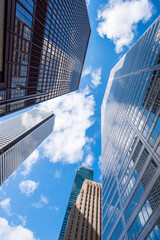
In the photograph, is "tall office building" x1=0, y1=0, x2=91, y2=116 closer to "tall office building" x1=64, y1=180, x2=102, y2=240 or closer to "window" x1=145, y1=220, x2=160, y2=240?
"window" x1=145, y1=220, x2=160, y2=240

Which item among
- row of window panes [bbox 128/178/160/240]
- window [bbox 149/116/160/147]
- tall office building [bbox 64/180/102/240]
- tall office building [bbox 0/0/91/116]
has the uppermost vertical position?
tall office building [bbox 0/0/91/116]

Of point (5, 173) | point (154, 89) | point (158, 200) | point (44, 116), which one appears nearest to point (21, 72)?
point (154, 89)

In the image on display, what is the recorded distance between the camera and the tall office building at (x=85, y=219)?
190ft

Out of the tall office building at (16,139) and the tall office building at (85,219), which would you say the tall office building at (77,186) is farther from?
the tall office building at (16,139)

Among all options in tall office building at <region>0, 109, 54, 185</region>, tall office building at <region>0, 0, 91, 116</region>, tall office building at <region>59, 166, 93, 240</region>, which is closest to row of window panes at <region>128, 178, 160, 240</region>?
tall office building at <region>0, 0, 91, 116</region>

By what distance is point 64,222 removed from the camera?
95.7 metres

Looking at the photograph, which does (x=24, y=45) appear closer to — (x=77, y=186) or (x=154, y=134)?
(x=154, y=134)

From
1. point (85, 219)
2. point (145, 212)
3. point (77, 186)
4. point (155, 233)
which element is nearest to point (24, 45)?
point (145, 212)

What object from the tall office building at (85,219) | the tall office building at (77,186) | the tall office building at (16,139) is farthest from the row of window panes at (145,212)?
the tall office building at (77,186)

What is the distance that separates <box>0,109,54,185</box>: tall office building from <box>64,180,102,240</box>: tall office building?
5934 cm

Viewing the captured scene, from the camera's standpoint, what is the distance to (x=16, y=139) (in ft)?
319

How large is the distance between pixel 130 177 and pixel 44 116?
15047cm

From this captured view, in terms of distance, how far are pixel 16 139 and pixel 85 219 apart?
3073 inches

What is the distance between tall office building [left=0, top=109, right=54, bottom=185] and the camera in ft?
281
